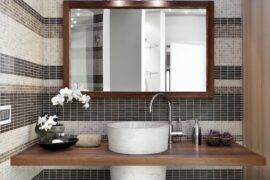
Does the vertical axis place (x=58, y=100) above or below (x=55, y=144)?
above

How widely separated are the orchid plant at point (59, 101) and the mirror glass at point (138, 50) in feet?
0.42

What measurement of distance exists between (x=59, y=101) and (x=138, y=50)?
0.71 m

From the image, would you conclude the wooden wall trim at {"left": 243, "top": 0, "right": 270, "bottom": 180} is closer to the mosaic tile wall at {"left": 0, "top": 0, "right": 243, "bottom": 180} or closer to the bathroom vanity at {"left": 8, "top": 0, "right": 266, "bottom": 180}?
the mosaic tile wall at {"left": 0, "top": 0, "right": 243, "bottom": 180}

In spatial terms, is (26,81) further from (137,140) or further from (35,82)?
(137,140)

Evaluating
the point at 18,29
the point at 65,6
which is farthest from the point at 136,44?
the point at 18,29

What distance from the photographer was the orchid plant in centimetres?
204

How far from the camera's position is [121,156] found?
184 cm

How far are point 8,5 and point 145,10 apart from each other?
1.02 meters

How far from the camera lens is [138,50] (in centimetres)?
239

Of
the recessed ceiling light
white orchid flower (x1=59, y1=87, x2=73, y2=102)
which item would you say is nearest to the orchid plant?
white orchid flower (x1=59, y1=87, x2=73, y2=102)

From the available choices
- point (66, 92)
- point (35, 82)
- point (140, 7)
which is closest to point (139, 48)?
point (140, 7)

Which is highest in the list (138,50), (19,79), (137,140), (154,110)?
(138,50)

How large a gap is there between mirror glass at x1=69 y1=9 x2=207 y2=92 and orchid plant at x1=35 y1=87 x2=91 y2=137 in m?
0.13

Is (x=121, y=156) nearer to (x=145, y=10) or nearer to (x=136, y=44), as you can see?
(x=136, y=44)
